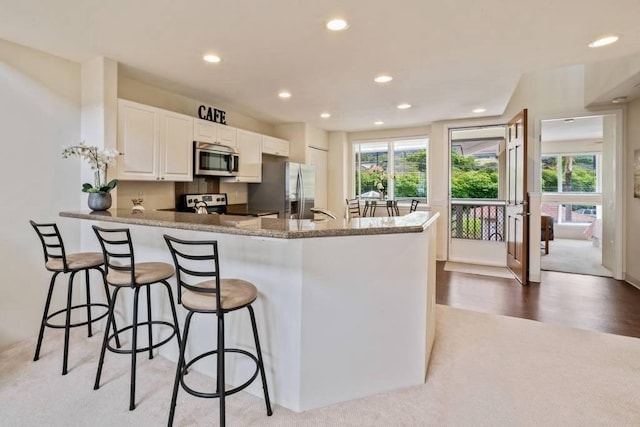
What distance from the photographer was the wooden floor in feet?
10.2

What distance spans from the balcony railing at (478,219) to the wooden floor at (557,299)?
117 centimetres

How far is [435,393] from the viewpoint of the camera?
2006 mm

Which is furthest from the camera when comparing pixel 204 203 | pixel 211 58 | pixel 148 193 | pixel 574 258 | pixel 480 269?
pixel 574 258

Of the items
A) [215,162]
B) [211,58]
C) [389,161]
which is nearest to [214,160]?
[215,162]

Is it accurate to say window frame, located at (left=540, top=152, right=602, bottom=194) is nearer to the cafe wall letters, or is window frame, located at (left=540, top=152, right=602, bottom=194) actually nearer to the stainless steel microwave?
the stainless steel microwave

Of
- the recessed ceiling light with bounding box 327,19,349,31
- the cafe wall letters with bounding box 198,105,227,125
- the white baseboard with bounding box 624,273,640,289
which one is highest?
the recessed ceiling light with bounding box 327,19,349,31

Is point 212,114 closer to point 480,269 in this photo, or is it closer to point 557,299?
point 480,269

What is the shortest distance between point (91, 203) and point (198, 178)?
1674 millimetres

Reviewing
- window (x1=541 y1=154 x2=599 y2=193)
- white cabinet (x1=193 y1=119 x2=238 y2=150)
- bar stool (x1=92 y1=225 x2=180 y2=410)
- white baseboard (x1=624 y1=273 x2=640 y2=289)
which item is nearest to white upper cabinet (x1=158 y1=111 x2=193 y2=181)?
white cabinet (x1=193 y1=119 x2=238 y2=150)

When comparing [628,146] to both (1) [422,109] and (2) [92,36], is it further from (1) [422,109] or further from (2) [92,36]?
(2) [92,36]

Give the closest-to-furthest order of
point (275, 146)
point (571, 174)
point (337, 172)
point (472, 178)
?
point (275, 146)
point (472, 178)
point (337, 172)
point (571, 174)

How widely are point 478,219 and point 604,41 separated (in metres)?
3.72

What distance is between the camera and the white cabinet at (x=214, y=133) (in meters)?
3.78

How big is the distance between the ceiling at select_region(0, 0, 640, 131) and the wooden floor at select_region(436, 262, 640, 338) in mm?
2382
